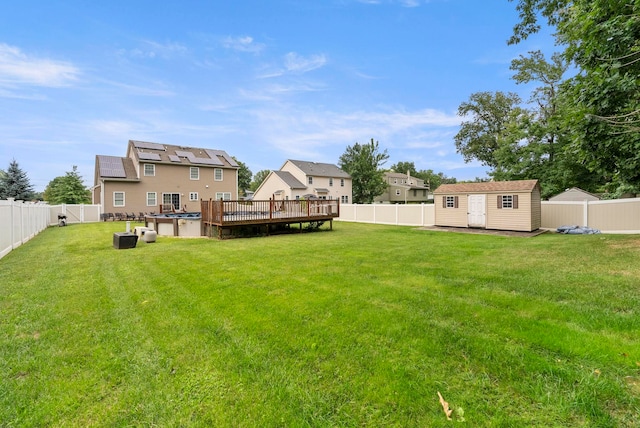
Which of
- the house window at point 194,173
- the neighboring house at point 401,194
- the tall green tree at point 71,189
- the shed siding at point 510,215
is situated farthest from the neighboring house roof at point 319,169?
the tall green tree at point 71,189

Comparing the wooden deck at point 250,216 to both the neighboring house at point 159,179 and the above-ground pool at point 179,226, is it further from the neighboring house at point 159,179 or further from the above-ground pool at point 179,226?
the neighboring house at point 159,179

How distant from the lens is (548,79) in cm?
2053

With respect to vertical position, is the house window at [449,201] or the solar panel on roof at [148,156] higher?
the solar panel on roof at [148,156]

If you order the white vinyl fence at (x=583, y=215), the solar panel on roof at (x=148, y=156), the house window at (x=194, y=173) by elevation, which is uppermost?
Result: the solar panel on roof at (x=148, y=156)

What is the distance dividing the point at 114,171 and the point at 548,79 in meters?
32.8

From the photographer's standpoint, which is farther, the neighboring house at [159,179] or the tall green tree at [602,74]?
the neighboring house at [159,179]

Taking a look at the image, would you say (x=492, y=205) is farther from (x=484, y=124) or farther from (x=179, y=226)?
(x=484, y=124)

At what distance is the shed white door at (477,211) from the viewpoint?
1355 cm

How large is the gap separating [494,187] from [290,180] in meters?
20.4

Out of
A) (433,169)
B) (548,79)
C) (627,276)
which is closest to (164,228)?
(627,276)

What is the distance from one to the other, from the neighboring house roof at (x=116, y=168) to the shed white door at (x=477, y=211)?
2301cm

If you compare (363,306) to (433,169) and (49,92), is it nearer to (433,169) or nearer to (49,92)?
(49,92)

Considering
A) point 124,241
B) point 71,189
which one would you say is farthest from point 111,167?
point 124,241

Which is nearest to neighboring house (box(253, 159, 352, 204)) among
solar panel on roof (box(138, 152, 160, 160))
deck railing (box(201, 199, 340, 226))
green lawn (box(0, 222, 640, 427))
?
→ solar panel on roof (box(138, 152, 160, 160))
